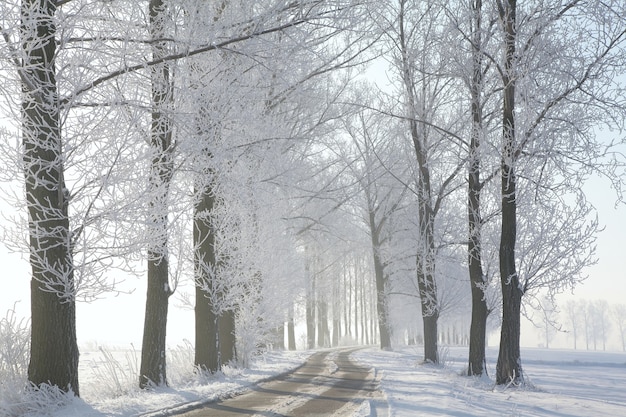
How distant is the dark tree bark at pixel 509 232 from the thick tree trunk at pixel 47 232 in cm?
835

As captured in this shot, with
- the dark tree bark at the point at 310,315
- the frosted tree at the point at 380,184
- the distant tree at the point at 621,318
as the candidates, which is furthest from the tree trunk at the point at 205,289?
the distant tree at the point at 621,318

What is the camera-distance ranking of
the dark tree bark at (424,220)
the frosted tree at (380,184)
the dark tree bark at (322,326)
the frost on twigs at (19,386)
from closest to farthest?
the frost on twigs at (19,386), the dark tree bark at (424,220), the frosted tree at (380,184), the dark tree bark at (322,326)

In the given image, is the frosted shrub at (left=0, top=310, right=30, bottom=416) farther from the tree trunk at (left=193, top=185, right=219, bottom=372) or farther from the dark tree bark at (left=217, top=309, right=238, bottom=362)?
the dark tree bark at (left=217, top=309, right=238, bottom=362)

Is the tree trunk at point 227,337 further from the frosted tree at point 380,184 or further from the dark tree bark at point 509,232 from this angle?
the frosted tree at point 380,184

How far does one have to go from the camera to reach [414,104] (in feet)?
60.2

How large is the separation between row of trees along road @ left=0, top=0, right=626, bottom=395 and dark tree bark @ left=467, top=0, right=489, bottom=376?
52mm

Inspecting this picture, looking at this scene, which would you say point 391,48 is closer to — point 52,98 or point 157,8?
point 157,8

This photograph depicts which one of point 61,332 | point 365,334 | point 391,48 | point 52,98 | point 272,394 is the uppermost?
point 391,48

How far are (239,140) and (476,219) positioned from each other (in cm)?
615

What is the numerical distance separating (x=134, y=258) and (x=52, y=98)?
7.72 feet

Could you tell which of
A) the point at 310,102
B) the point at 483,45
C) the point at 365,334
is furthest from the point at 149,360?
the point at 365,334

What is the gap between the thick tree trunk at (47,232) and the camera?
7.90 m

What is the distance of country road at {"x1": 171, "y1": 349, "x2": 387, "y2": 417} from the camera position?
8.30 meters

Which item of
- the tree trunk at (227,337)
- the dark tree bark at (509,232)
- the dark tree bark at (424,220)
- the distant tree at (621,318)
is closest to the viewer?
the dark tree bark at (509,232)
